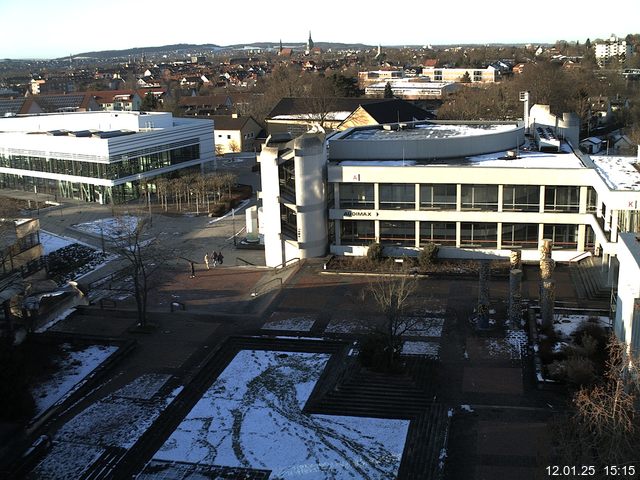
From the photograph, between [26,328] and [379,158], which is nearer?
[26,328]

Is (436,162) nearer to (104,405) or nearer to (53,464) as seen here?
(104,405)

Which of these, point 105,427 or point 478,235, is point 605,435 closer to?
point 105,427

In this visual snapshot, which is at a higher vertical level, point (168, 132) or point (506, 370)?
point (168, 132)

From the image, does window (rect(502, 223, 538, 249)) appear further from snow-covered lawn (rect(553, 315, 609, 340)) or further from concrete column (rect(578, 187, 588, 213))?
snow-covered lawn (rect(553, 315, 609, 340))

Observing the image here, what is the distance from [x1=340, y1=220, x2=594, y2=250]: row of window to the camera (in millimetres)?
33969

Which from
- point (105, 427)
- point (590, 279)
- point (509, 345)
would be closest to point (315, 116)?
point (590, 279)

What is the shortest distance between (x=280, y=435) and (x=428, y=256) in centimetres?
1579

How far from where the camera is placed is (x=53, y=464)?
19.0 meters

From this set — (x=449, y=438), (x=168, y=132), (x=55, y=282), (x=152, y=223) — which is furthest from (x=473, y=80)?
(x=449, y=438)

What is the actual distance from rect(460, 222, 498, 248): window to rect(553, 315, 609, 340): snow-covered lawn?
8567 mm

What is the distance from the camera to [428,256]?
33594 millimetres

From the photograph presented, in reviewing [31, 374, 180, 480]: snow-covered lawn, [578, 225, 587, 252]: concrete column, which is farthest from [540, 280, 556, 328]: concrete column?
[31, 374, 180, 480]: snow-covered lawn

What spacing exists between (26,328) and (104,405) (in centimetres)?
727

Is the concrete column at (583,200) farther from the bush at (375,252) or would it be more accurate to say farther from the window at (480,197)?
the bush at (375,252)
